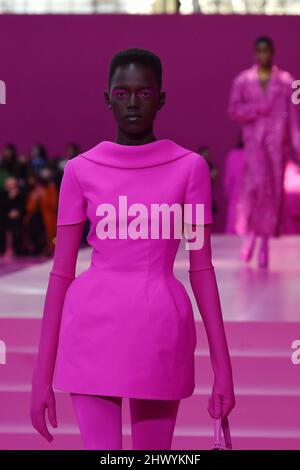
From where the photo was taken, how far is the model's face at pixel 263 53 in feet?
29.3

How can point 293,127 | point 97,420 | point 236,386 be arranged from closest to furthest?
point 97,420 < point 236,386 < point 293,127

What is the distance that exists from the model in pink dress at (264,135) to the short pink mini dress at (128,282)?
6.47 metres

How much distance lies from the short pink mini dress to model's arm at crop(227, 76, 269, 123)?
6589 mm

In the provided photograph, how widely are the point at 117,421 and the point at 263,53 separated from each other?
21.9 ft

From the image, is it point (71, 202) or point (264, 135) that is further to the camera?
point (264, 135)

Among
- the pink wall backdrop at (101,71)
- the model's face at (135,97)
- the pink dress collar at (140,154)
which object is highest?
the model's face at (135,97)

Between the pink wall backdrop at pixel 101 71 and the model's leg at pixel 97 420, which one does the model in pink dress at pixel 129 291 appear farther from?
the pink wall backdrop at pixel 101 71

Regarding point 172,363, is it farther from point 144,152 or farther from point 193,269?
point 144,152

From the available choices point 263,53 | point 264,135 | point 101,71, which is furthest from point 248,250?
point 101,71

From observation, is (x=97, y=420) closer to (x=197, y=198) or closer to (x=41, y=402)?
(x=41, y=402)

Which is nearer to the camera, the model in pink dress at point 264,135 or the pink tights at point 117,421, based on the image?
the pink tights at point 117,421

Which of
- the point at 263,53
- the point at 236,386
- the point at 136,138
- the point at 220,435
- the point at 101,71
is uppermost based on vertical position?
the point at 136,138

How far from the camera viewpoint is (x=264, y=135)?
30.5ft

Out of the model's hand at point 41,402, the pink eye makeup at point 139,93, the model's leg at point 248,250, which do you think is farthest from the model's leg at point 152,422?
the model's leg at point 248,250
